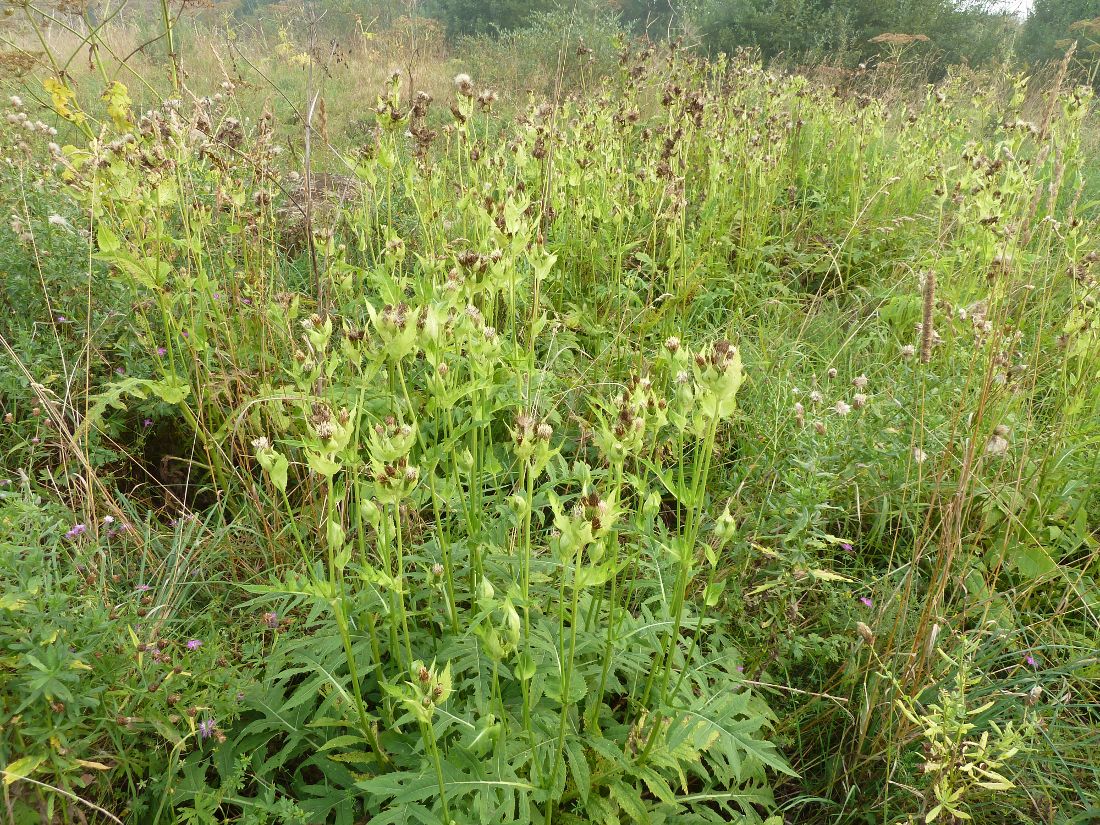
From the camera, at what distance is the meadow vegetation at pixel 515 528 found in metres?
1.41

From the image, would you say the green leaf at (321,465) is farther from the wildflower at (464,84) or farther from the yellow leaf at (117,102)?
the wildflower at (464,84)

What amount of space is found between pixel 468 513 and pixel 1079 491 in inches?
83.2

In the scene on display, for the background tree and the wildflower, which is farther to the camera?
the background tree

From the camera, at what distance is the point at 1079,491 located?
2.34 meters

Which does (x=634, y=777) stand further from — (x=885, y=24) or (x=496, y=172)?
(x=885, y=24)

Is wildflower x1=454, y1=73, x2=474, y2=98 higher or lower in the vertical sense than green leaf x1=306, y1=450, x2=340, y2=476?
higher

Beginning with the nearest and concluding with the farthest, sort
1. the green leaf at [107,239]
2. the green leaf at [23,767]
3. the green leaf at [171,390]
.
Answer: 1. the green leaf at [23,767]
2. the green leaf at [107,239]
3. the green leaf at [171,390]

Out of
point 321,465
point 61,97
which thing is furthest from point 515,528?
point 61,97

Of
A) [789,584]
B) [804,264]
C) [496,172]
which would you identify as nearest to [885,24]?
[804,264]

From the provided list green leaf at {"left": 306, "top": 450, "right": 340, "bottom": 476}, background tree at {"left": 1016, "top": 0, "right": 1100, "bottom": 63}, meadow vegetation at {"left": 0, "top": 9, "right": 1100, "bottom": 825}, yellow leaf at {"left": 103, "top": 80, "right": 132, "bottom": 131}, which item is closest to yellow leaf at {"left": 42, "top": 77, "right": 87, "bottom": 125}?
meadow vegetation at {"left": 0, "top": 9, "right": 1100, "bottom": 825}

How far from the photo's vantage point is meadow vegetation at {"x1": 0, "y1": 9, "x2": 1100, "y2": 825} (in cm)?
141

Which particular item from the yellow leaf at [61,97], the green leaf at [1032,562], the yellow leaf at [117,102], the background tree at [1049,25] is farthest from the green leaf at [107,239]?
the background tree at [1049,25]

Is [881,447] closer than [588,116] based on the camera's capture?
Yes

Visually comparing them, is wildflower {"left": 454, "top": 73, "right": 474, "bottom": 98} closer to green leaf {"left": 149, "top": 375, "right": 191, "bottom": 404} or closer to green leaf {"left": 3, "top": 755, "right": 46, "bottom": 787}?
green leaf {"left": 149, "top": 375, "right": 191, "bottom": 404}
